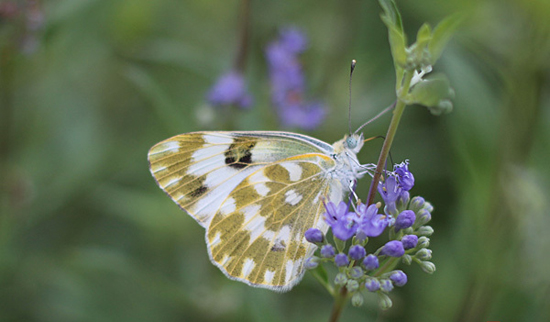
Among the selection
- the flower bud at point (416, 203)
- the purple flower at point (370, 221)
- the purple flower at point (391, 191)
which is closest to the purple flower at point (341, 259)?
the purple flower at point (370, 221)

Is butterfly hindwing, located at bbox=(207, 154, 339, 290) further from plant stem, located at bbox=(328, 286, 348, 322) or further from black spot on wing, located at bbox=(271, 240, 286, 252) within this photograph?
plant stem, located at bbox=(328, 286, 348, 322)

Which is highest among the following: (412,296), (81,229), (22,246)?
(412,296)

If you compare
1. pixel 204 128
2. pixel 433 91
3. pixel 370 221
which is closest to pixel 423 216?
pixel 370 221

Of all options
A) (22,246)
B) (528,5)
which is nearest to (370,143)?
(528,5)

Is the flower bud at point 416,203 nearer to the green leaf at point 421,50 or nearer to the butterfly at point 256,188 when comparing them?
the butterfly at point 256,188

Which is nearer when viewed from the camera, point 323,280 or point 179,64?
point 323,280

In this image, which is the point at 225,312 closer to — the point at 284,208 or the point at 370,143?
the point at 284,208

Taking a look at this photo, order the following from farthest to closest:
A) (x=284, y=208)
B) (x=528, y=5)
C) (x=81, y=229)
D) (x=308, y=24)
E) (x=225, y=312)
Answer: (x=308, y=24)
(x=81, y=229)
(x=225, y=312)
(x=528, y=5)
(x=284, y=208)
